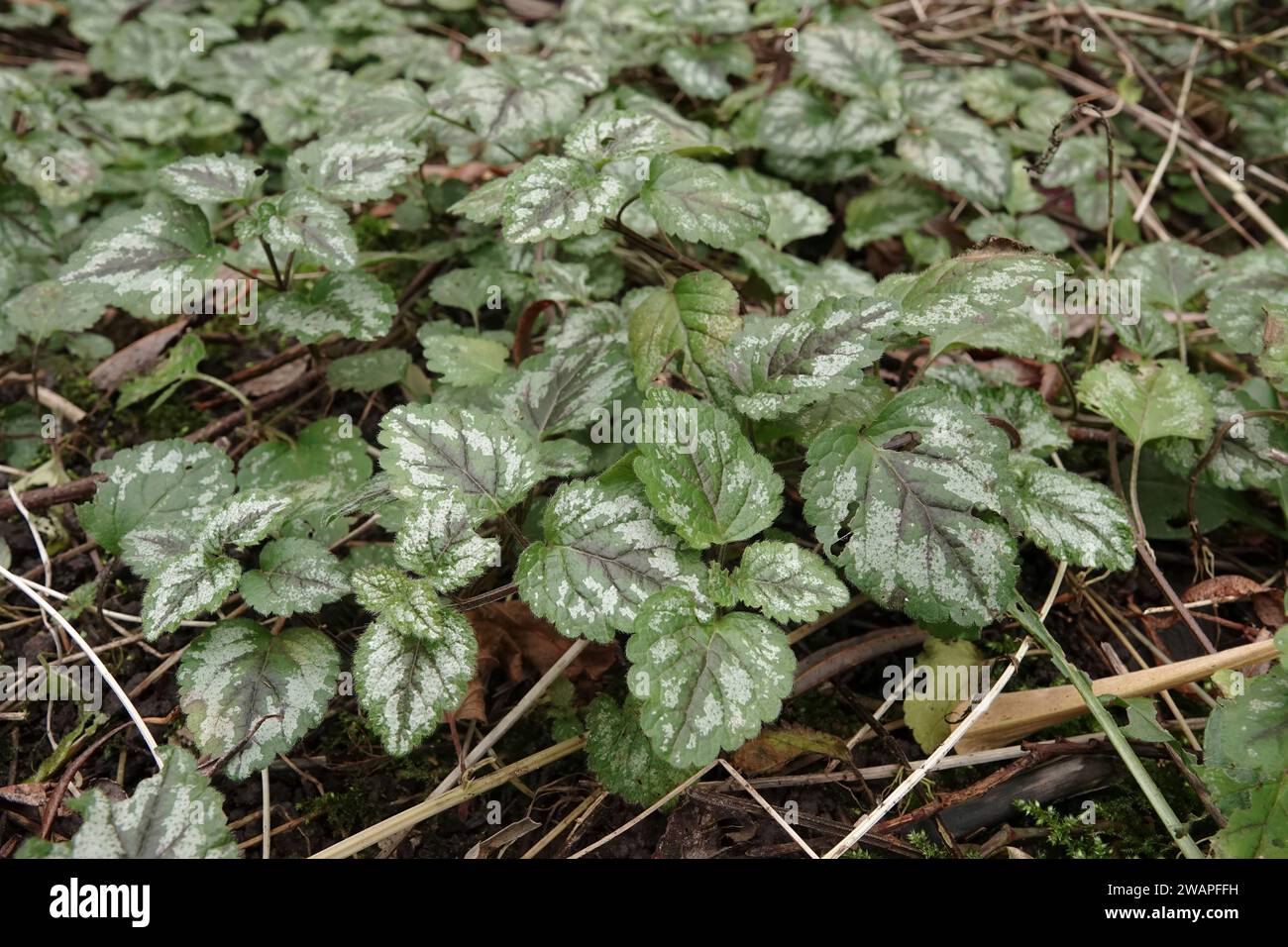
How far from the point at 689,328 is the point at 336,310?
89 cm

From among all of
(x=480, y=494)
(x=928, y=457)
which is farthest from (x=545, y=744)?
(x=928, y=457)

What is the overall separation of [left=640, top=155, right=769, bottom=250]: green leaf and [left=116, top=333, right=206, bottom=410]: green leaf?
1.29m

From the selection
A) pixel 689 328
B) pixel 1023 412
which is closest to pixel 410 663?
pixel 689 328

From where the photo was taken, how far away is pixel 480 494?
1.79 metres

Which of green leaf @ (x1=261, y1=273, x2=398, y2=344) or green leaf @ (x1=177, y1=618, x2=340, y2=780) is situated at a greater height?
green leaf @ (x1=261, y1=273, x2=398, y2=344)

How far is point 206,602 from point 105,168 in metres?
2.21

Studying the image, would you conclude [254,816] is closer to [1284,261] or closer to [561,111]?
[561,111]

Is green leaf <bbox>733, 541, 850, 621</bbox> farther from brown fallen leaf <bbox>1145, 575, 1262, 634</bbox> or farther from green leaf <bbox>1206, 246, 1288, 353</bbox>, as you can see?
green leaf <bbox>1206, 246, 1288, 353</bbox>

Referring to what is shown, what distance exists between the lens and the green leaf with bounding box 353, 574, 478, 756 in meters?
1.61

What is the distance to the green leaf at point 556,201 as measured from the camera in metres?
1.93

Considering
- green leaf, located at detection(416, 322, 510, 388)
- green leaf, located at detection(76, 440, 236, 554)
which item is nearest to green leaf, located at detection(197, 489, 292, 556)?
green leaf, located at detection(76, 440, 236, 554)

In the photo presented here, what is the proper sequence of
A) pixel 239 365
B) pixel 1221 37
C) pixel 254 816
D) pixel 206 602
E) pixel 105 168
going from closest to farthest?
pixel 206 602, pixel 254 816, pixel 239 365, pixel 105 168, pixel 1221 37

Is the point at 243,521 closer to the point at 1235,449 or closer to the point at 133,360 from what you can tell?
the point at 133,360

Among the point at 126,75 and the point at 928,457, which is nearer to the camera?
the point at 928,457
